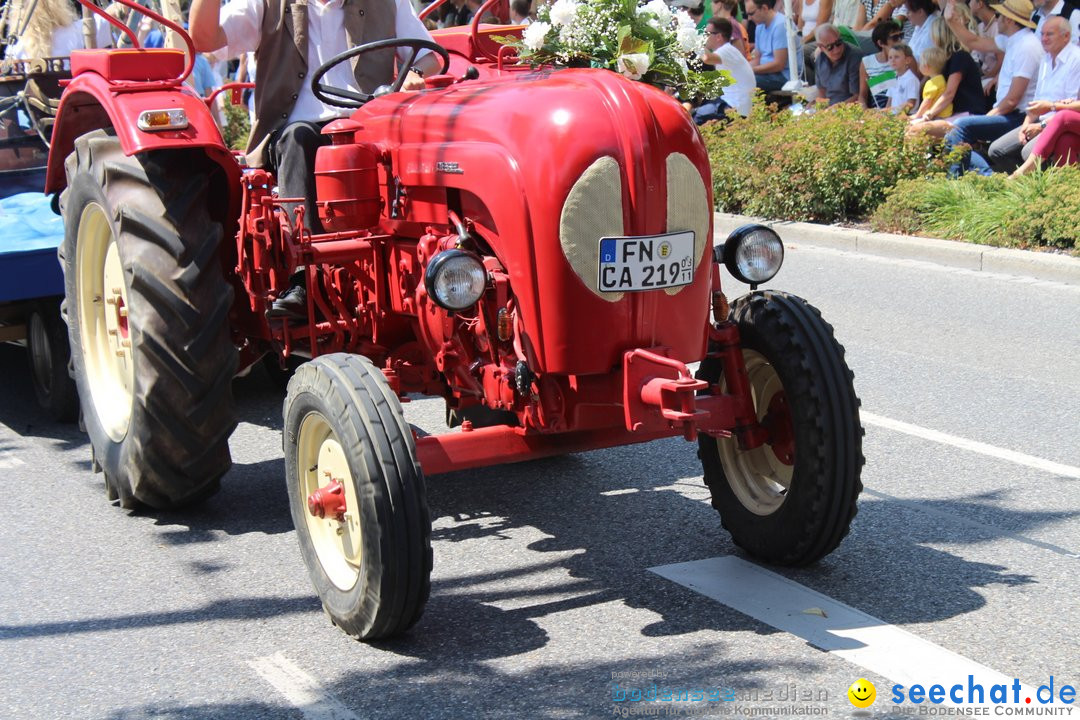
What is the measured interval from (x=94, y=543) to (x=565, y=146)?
8.03 feet

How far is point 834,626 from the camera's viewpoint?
394 centimetres

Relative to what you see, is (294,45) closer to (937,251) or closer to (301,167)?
(301,167)

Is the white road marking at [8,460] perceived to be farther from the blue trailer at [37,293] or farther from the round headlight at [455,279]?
the round headlight at [455,279]

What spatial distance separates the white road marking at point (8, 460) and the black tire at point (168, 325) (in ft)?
2.71

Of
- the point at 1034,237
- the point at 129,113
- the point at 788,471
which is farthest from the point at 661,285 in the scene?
the point at 1034,237

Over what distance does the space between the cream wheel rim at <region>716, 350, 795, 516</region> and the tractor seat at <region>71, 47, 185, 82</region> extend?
106 inches

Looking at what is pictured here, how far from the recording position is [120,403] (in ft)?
18.4

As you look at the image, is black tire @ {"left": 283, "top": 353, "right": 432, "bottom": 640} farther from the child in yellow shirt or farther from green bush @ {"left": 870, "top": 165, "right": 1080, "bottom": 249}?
the child in yellow shirt

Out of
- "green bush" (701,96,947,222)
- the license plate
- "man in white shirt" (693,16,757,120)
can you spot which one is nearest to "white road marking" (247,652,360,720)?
the license plate

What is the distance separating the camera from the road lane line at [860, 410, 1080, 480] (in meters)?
5.45

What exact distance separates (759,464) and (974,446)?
67.4 inches

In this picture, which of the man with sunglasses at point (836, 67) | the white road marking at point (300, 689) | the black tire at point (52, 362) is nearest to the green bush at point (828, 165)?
the man with sunglasses at point (836, 67)

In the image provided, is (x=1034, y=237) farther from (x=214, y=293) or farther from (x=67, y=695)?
(x=67, y=695)

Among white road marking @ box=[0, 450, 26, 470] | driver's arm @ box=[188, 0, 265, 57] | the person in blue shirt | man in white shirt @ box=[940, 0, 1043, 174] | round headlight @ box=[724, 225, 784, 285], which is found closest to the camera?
round headlight @ box=[724, 225, 784, 285]
